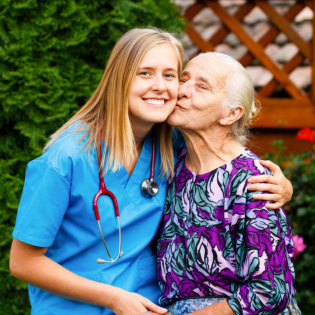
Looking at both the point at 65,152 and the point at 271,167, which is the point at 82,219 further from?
the point at 271,167

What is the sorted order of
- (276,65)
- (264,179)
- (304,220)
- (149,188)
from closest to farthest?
(264,179) < (149,188) < (304,220) < (276,65)

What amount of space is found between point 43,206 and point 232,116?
34.3 inches

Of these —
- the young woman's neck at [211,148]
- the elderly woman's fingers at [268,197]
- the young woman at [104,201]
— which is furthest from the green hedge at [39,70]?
the elderly woman's fingers at [268,197]

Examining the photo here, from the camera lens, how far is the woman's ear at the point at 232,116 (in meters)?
2.20

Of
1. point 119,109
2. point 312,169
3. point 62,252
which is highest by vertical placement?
point 119,109

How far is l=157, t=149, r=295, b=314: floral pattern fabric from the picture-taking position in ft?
6.38

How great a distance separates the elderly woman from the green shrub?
4.68ft

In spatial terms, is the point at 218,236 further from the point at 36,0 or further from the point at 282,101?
the point at 282,101

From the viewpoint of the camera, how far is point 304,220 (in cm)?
371

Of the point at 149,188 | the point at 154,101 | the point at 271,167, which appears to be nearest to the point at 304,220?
the point at 271,167

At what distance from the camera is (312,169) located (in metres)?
3.79

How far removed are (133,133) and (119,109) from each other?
0.20m

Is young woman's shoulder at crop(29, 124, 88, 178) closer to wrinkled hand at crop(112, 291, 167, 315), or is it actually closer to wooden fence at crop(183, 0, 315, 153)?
wrinkled hand at crop(112, 291, 167, 315)

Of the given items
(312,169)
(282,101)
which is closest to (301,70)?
(282,101)
